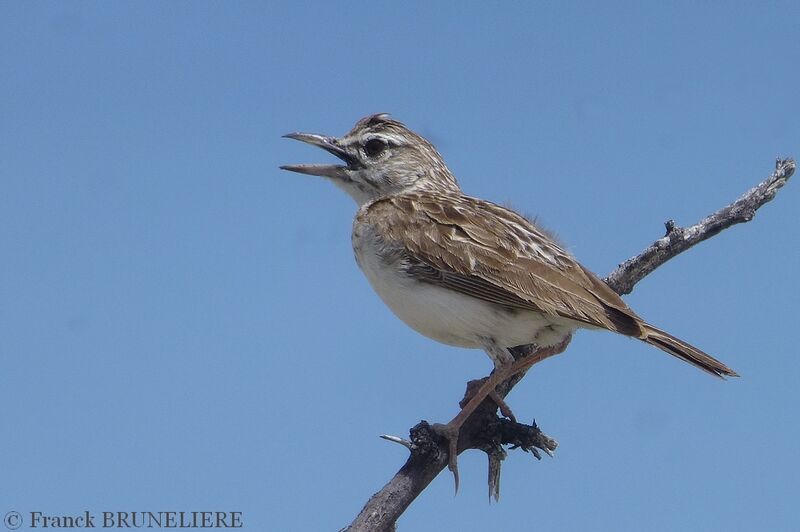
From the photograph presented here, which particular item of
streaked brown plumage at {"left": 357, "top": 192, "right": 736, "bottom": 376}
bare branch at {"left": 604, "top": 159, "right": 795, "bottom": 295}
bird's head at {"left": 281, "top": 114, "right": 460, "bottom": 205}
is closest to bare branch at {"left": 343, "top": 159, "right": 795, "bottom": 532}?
bare branch at {"left": 604, "top": 159, "right": 795, "bottom": 295}

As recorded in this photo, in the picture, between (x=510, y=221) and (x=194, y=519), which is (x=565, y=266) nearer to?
(x=510, y=221)

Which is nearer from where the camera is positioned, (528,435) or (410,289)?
(528,435)

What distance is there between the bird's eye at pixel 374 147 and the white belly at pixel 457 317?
1.81 metres

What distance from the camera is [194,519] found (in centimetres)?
698

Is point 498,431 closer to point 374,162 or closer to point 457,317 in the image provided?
point 457,317

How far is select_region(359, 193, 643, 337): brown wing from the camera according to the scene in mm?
7816

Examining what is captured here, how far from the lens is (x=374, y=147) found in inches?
392

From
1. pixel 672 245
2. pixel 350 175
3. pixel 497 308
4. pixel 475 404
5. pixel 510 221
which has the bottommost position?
pixel 475 404

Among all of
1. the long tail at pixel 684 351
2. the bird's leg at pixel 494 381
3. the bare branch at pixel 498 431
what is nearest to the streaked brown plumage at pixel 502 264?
the long tail at pixel 684 351

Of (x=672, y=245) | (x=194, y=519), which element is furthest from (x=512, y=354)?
(x=194, y=519)

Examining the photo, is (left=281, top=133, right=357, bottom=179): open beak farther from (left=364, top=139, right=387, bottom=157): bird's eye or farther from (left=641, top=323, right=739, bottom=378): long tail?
(left=641, top=323, right=739, bottom=378): long tail

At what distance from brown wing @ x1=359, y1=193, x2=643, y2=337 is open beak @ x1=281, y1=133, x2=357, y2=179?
0.79 meters

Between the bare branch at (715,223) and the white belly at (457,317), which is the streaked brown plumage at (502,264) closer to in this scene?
the white belly at (457,317)

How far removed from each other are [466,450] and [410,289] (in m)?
1.44
